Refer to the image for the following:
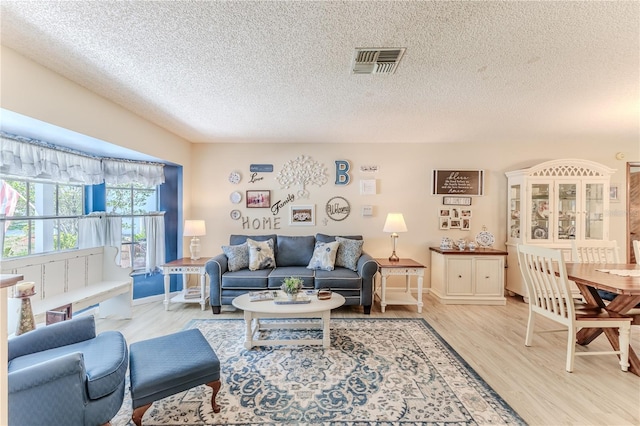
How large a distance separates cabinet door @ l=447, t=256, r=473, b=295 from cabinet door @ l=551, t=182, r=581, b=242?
4.46 feet

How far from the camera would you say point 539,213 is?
3.91 meters

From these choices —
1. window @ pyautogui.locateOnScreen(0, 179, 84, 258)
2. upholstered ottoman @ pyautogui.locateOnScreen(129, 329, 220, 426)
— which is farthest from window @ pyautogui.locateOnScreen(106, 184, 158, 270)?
upholstered ottoman @ pyautogui.locateOnScreen(129, 329, 220, 426)

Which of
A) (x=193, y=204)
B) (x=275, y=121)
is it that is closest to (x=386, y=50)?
(x=275, y=121)

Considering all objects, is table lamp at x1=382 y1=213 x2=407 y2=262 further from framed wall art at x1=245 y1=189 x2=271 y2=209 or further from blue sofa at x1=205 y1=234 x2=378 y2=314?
framed wall art at x1=245 y1=189 x2=271 y2=209

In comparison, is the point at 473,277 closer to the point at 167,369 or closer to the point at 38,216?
the point at 167,369

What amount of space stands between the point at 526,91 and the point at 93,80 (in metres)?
3.76

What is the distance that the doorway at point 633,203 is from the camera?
13.5ft

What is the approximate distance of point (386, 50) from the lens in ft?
6.03

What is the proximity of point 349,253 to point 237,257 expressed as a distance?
4.99ft

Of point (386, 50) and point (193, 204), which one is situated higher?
point (386, 50)

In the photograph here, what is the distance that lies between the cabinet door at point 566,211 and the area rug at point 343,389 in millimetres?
2724

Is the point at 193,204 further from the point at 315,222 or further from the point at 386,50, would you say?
the point at 386,50

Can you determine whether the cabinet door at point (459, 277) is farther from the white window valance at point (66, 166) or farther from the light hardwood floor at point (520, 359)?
the white window valance at point (66, 166)

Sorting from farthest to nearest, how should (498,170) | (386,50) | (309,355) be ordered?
1. (498,170)
2. (309,355)
3. (386,50)
